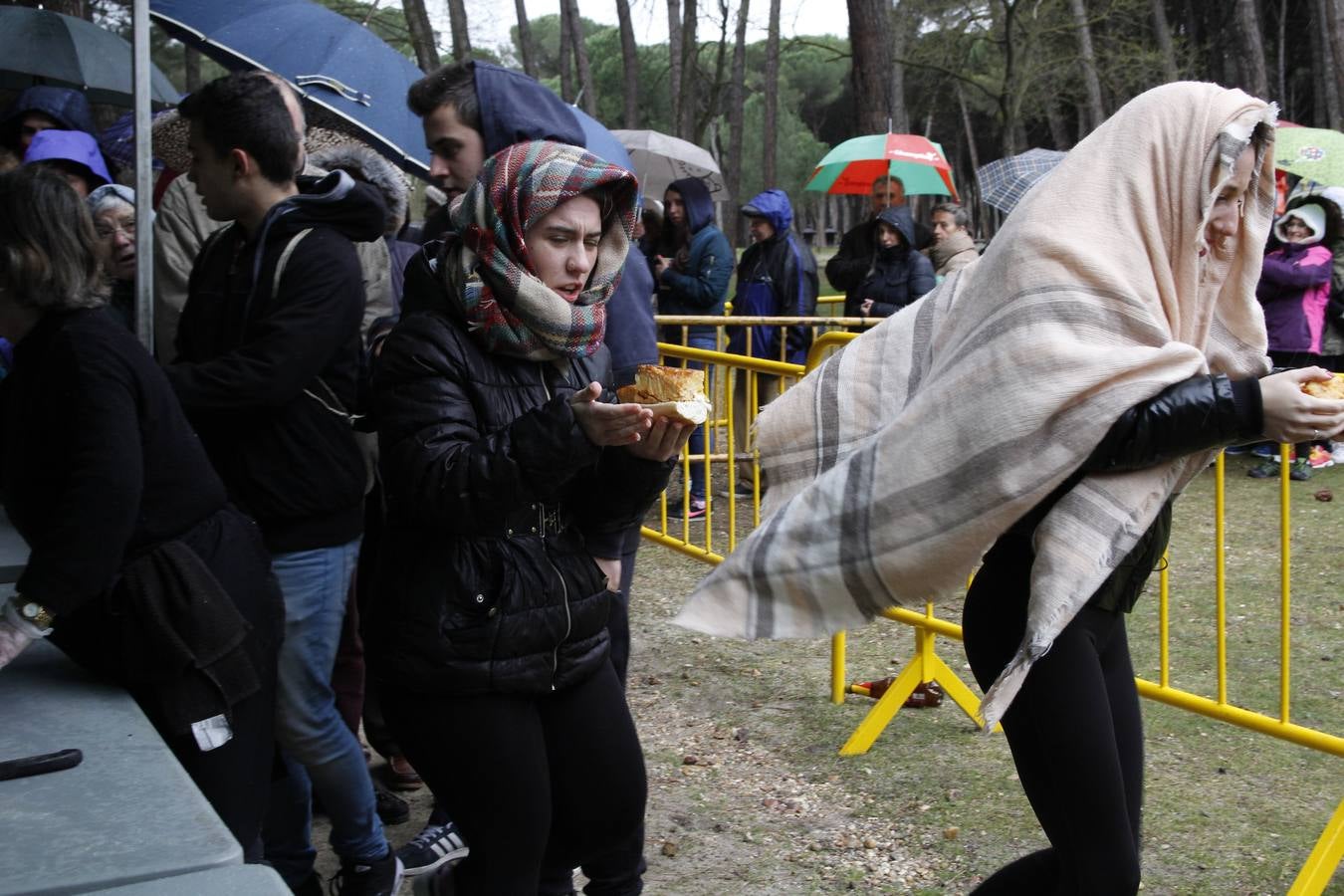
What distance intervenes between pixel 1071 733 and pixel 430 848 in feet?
6.82

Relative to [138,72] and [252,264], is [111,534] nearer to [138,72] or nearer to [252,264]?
[252,264]

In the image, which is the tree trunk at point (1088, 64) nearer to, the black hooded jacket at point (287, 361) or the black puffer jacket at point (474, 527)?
the black hooded jacket at point (287, 361)

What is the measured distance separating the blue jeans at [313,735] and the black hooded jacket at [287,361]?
3.0 inches

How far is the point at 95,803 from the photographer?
6.86 feet

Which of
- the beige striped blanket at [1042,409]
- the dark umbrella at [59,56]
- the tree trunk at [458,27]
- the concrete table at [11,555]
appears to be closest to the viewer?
the beige striped blanket at [1042,409]

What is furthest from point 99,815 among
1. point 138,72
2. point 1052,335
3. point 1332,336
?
point 1332,336

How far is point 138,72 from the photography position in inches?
130

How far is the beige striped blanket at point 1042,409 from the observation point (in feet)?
7.57

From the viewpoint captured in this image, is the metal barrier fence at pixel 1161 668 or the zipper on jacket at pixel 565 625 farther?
the metal barrier fence at pixel 1161 668

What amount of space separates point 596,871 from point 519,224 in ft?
4.29

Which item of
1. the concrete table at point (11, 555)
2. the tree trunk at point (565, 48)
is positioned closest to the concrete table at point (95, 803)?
the concrete table at point (11, 555)

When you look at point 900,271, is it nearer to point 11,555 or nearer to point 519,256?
point 11,555

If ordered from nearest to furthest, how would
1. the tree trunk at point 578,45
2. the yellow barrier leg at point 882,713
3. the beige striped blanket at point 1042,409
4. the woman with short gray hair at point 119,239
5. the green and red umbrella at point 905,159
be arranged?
the beige striped blanket at point 1042,409, the woman with short gray hair at point 119,239, the yellow barrier leg at point 882,713, the green and red umbrella at point 905,159, the tree trunk at point 578,45

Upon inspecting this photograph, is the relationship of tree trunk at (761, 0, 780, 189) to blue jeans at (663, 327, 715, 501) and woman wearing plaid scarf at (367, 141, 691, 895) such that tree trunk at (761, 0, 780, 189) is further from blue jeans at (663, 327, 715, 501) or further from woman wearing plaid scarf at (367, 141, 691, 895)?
woman wearing plaid scarf at (367, 141, 691, 895)
